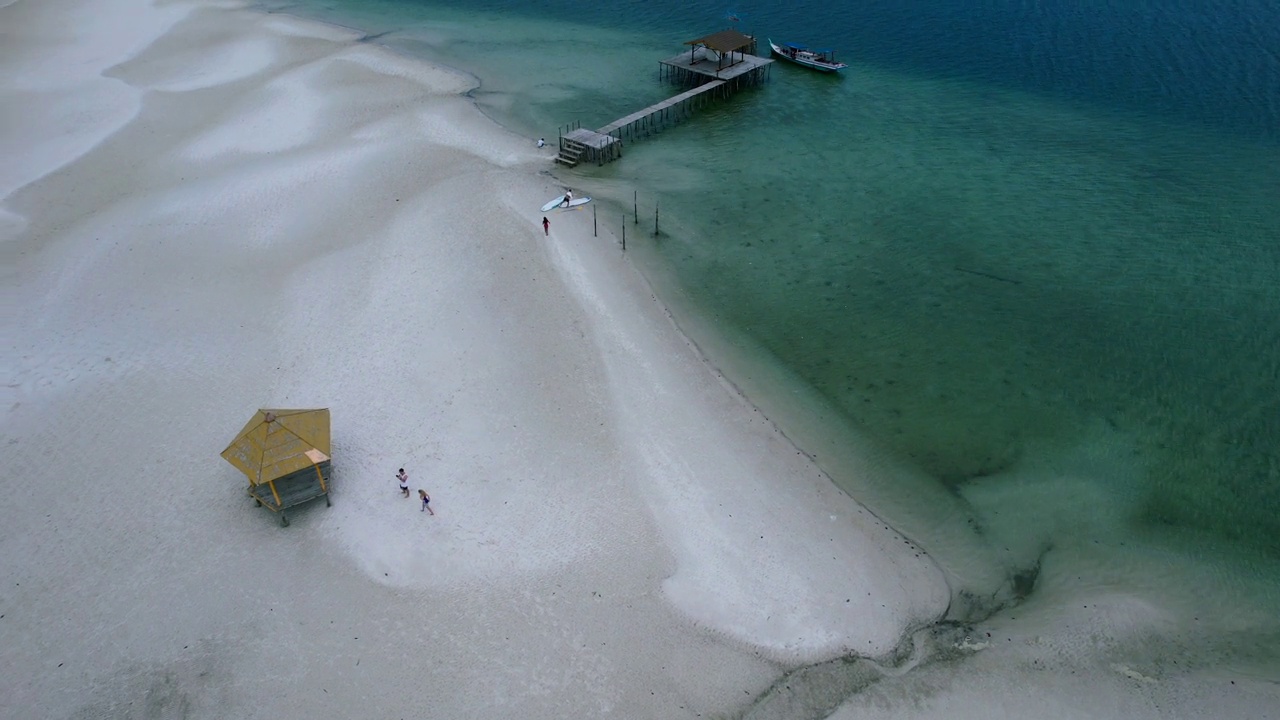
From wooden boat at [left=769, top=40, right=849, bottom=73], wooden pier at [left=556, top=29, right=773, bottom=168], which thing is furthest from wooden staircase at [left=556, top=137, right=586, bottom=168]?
wooden boat at [left=769, top=40, right=849, bottom=73]

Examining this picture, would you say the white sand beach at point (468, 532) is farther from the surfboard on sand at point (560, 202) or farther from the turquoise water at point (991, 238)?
the turquoise water at point (991, 238)

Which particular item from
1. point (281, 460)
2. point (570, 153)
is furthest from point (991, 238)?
point (281, 460)

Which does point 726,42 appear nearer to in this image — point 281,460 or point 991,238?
point 991,238

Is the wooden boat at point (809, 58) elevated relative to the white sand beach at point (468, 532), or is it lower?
elevated

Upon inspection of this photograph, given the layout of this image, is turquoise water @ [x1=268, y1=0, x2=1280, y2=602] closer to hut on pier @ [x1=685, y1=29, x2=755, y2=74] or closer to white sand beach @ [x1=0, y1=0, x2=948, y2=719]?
hut on pier @ [x1=685, y1=29, x2=755, y2=74]

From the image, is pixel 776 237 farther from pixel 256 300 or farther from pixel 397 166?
pixel 256 300

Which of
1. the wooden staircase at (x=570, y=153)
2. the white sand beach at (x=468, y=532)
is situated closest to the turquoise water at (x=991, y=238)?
the wooden staircase at (x=570, y=153)

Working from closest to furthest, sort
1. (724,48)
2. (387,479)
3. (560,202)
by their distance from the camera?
(387,479) < (560,202) < (724,48)
